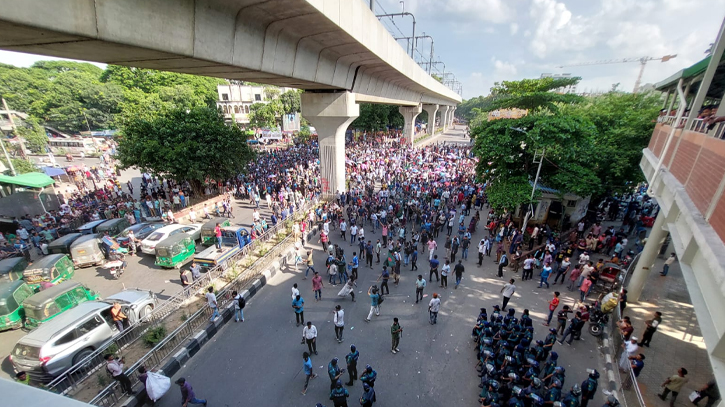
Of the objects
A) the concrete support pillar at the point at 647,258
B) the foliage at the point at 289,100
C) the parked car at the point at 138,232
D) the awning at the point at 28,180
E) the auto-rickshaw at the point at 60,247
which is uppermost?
the foliage at the point at 289,100

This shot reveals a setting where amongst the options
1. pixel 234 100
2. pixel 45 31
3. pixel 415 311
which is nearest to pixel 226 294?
pixel 415 311

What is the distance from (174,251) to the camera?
12.8m

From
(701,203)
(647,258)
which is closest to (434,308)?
(701,203)

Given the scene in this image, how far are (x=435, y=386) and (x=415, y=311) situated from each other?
288 cm

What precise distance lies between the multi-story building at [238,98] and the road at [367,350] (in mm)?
63007

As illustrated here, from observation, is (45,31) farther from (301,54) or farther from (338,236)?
(338,236)

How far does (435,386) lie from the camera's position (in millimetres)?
7336

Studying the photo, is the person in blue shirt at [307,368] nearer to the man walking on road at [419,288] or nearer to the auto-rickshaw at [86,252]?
the man walking on road at [419,288]

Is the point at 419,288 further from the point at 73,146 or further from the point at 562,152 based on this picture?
the point at 73,146

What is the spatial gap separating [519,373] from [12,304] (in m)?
15.2

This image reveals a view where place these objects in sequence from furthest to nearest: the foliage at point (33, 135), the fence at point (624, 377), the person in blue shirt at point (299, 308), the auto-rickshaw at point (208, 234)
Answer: the foliage at point (33, 135) < the auto-rickshaw at point (208, 234) < the person in blue shirt at point (299, 308) < the fence at point (624, 377)

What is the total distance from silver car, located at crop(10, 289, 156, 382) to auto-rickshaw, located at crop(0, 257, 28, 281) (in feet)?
19.8

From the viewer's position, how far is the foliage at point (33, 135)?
35.3m

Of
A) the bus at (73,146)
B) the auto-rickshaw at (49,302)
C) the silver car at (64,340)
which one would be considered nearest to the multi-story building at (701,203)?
the silver car at (64,340)
